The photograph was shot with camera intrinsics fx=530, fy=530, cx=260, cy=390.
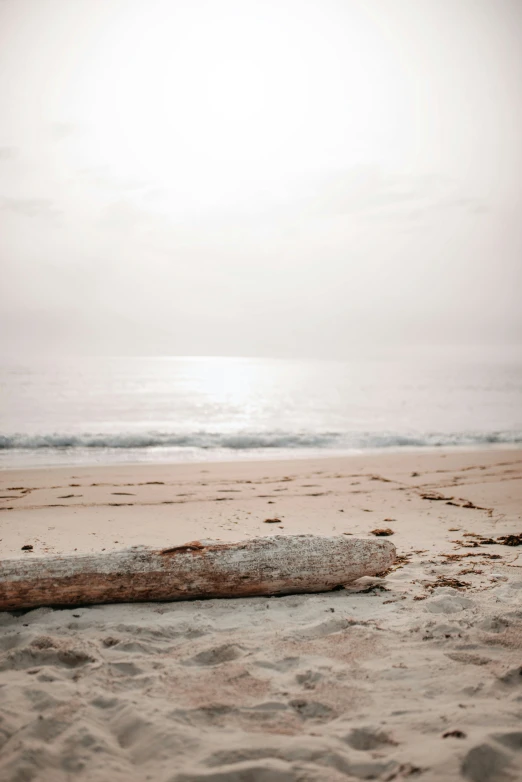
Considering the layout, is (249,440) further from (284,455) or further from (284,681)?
(284,681)

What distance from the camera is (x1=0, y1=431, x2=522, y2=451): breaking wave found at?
13812 mm

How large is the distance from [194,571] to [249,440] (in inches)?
424

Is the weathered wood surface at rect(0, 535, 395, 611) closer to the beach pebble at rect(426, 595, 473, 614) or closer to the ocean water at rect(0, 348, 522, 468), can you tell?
the beach pebble at rect(426, 595, 473, 614)

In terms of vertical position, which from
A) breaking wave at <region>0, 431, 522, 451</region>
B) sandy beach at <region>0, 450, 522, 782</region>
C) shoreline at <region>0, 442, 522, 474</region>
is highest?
breaking wave at <region>0, 431, 522, 451</region>

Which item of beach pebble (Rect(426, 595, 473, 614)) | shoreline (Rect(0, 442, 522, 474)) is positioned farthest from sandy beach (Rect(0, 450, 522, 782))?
shoreline (Rect(0, 442, 522, 474))

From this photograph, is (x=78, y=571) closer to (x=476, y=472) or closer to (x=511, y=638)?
(x=511, y=638)

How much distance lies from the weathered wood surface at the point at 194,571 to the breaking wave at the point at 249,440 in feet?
33.2

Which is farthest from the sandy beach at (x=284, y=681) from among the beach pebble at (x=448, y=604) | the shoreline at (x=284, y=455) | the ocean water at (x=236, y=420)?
the ocean water at (x=236, y=420)

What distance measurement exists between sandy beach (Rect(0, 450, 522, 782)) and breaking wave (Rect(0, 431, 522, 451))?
8597 millimetres

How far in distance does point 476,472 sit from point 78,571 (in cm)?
826

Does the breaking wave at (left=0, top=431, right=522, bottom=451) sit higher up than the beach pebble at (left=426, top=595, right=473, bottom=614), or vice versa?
the breaking wave at (left=0, top=431, right=522, bottom=451)

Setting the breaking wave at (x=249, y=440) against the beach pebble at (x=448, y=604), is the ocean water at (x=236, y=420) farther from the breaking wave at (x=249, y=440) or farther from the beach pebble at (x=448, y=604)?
the beach pebble at (x=448, y=604)

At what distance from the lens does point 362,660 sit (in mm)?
2934

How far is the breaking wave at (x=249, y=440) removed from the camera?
13.8m
